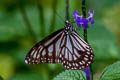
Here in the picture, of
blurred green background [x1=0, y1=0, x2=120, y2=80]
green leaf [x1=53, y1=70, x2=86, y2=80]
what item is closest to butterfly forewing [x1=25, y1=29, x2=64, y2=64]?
Answer: green leaf [x1=53, y1=70, x2=86, y2=80]

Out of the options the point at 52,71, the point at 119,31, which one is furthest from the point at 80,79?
the point at 119,31

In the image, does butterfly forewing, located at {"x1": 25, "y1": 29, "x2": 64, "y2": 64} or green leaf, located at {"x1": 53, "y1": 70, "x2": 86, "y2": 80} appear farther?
butterfly forewing, located at {"x1": 25, "y1": 29, "x2": 64, "y2": 64}

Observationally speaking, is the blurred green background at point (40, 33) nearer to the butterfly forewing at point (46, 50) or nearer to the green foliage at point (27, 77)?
the green foliage at point (27, 77)

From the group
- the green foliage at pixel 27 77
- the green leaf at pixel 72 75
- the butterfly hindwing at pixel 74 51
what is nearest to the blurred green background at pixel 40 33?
the green foliage at pixel 27 77

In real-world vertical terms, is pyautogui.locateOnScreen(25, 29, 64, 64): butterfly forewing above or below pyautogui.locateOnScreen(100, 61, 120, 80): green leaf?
above

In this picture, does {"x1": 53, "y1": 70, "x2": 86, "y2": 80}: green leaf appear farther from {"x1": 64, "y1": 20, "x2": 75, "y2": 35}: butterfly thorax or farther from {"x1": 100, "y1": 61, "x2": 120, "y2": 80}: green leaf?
{"x1": 64, "y1": 20, "x2": 75, "y2": 35}: butterfly thorax

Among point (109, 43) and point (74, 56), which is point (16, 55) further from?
point (74, 56)

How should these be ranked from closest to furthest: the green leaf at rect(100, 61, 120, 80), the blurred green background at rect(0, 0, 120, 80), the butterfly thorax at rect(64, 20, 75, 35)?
the green leaf at rect(100, 61, 120, 80), the butterfly thorax at rect(64, 20, 75, 35), the blurred green background at rect(0, 0, 120, 80)

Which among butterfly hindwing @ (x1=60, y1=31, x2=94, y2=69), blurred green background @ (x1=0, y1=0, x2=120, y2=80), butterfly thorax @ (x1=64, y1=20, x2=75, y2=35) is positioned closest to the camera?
butterfly hindwing @ (x1=60, y1=31, x2=94, y2=69)
